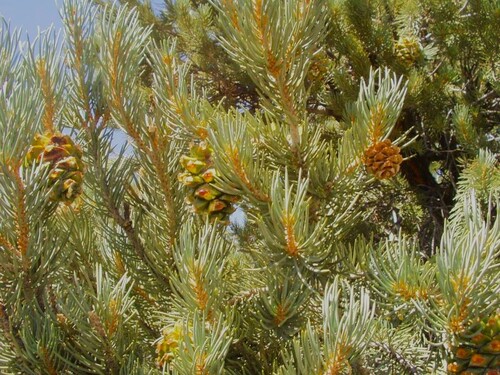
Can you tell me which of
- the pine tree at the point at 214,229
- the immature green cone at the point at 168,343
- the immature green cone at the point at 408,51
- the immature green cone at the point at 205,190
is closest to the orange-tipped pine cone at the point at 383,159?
the pine tree at the point at 214,229

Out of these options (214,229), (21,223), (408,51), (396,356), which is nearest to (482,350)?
(396,356)

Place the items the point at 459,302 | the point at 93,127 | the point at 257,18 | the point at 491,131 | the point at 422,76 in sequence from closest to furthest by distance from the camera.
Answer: the point at 459,302 → the point at 257,18 → the point at 93,127 → the point at 422,76 → the point at 491,131

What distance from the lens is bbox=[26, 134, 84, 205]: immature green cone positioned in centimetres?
83

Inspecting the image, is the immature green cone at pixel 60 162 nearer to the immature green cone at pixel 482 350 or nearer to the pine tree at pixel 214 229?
the pine tree at pixel 214 229

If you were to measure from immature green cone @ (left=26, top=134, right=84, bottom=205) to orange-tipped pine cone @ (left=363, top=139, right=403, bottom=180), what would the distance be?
405mm

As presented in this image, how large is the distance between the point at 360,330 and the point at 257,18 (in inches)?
15.8

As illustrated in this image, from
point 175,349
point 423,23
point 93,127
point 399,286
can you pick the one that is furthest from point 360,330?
point 423,23

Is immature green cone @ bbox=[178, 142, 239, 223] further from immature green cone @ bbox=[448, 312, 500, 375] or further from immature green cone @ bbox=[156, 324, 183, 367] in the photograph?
immature green cone @ bbox=[448, 312, 500, 375]

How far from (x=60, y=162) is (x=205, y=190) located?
20cm

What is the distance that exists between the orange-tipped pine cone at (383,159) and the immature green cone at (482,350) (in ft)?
0.73

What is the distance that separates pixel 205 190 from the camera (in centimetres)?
85

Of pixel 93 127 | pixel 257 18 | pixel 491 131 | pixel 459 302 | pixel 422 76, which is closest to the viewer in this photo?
pixel 459 302

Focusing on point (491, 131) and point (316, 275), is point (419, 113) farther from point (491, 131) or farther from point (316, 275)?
point (316, 275)

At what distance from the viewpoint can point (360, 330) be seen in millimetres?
668
